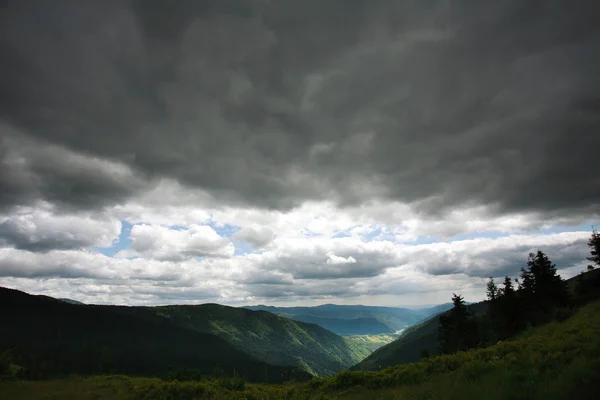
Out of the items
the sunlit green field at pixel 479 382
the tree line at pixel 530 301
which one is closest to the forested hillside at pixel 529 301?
the tree line at pixel 530 301

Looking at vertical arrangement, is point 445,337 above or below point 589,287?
below

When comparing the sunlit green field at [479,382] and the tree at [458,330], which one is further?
the tree at [458,330]

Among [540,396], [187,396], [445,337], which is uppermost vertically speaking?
[540,396]

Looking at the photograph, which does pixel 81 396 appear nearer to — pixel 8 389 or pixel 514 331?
pixel 8 389

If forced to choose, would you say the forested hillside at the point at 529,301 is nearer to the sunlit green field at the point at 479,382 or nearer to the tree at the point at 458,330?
the tree at the point at 458,330

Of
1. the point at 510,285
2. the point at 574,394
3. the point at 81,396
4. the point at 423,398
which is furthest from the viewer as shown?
the point at 510,285

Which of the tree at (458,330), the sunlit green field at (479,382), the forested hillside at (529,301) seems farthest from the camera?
the tree at (458,330)

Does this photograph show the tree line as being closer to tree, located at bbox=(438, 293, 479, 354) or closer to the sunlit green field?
tree, located at bbox=(438, 293, 479, 354)

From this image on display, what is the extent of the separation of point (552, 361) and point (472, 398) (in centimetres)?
616

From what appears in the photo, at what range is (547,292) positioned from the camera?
157 ft

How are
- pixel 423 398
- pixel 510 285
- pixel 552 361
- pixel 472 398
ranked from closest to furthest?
pixel 472 398 < pixel 423 398 < pixel 552 361 < pixel 510 285

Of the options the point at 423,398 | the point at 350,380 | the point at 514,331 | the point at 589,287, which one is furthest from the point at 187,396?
the point at 589,287

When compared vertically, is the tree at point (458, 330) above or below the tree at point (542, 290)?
below

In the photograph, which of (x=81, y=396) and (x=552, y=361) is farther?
(x=81, y=396)
